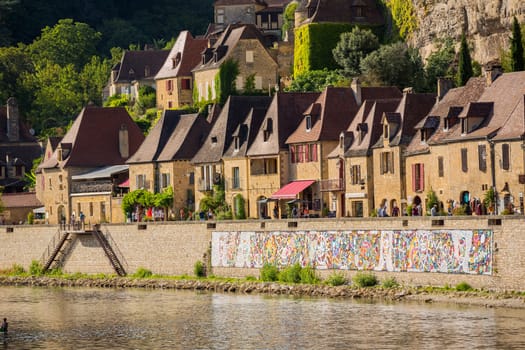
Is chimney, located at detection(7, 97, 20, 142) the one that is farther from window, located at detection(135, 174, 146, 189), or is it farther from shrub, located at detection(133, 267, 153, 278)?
shrub, located at detection(133, 267, 153, 278)

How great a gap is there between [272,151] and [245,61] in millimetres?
28799

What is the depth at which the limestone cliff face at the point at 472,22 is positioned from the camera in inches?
3964

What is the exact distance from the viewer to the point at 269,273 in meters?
81.1

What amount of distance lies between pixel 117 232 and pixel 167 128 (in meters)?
14.2

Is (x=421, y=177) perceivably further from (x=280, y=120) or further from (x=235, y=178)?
(x=235, y=178)

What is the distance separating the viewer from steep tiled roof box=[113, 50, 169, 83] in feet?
514

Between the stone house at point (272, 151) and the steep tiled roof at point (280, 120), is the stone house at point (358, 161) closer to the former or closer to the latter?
the stone house at point (272, 151)

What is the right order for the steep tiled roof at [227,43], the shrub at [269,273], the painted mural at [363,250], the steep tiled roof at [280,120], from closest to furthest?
1. the painted mural at [363,250]
2. the shrub at [269,273]
3. the steep tiled roof at [280,120]
4. the steep tiled roof at [227,43]

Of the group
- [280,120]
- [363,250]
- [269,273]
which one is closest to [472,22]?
[280,120]

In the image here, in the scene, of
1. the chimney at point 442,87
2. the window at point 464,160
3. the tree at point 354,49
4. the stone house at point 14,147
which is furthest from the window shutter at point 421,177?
the stone house at point 14,147

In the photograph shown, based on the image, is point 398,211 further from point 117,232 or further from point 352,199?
point 117,232

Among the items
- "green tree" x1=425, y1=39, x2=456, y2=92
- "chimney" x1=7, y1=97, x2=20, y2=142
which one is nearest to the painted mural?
"green tree" x1=425, y1=39, x2=456, y2=92

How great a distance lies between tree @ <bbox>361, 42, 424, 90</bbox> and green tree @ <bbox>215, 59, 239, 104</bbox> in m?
16.2

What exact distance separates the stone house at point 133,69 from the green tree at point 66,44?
16.5 meters
